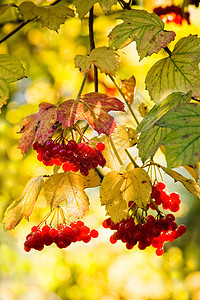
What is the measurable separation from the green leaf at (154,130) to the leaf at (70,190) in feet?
0.75

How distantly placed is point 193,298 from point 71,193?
41.7 inches

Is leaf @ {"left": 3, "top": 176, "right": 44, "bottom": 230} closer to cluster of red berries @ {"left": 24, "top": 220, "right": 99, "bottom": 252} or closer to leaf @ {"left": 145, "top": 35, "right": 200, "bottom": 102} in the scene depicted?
cluster of red berries @ {"left": 24, "top": 220, "right": 99, "bottom": 252}

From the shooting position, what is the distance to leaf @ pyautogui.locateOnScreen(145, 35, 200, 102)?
0.73 meters

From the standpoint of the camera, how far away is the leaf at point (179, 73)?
0.73 m

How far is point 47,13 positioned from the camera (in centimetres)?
89

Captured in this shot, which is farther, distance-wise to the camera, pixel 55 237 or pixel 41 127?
pixel 55 237

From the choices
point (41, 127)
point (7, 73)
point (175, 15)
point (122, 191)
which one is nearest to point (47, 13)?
point (7, 73)

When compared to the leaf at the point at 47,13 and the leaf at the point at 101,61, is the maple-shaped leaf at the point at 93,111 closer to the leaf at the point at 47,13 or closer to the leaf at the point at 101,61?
the leaf at the point at 101,61

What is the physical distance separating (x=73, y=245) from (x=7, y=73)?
0.98 meters

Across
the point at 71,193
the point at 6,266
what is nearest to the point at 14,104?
the point at 6,266

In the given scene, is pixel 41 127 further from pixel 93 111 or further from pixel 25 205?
pixel 25 205

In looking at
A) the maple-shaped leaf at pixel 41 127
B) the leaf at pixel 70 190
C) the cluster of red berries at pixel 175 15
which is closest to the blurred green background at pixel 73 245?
the cluster of red berries at pixel 175 15

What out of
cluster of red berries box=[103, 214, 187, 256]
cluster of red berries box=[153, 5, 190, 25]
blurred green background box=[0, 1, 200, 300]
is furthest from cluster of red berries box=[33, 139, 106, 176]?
cluster of red berries box=[153, 5, 190, 25]

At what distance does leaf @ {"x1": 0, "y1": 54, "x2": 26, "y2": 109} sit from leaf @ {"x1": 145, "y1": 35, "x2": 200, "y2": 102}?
0.80 ft
